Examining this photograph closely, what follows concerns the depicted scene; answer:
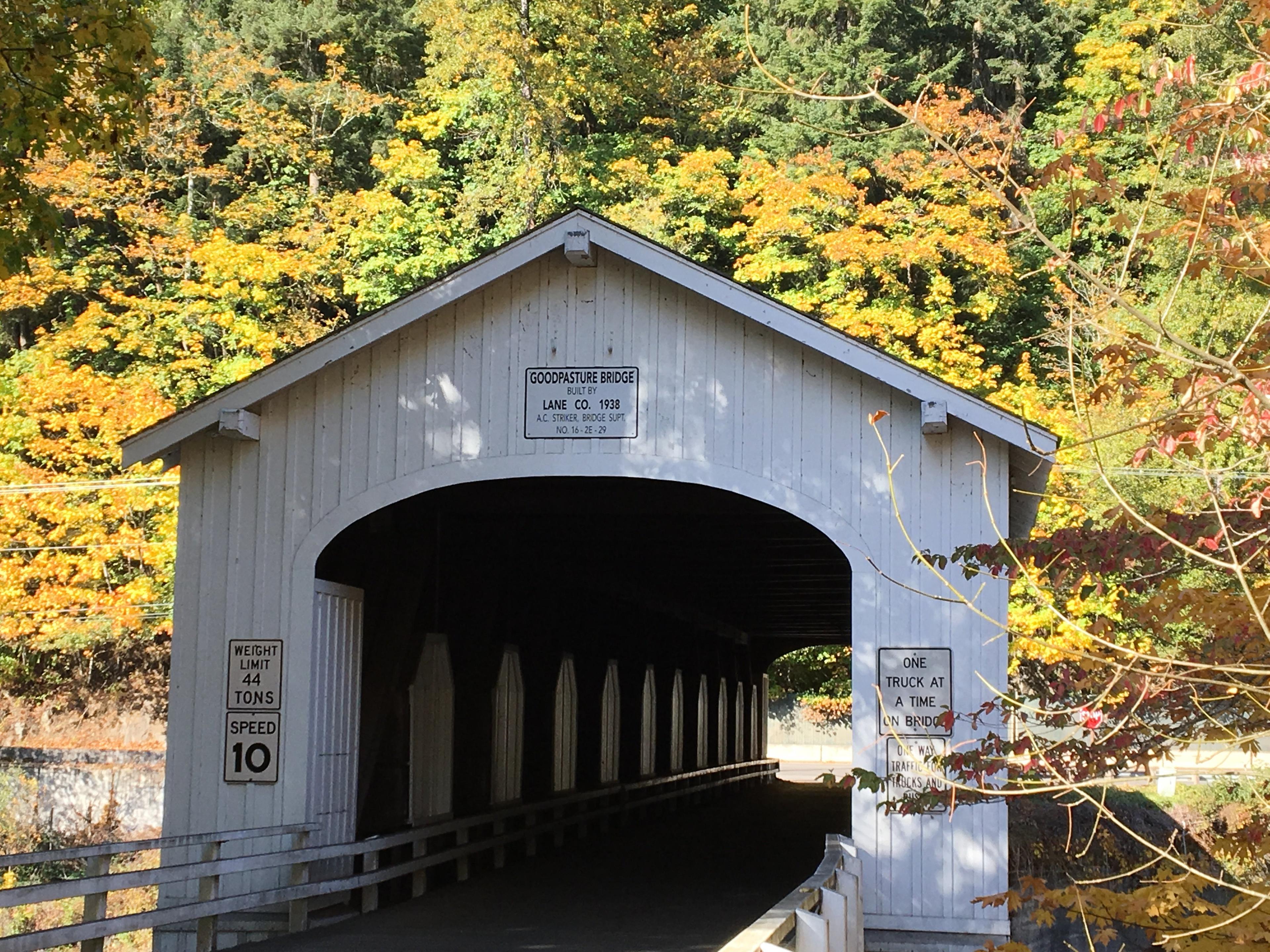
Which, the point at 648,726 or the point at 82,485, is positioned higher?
the point at 82,485

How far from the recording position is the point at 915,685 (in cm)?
1030

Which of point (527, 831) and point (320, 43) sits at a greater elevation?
point (320, 43)

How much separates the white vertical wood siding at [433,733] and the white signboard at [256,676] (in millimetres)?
2726

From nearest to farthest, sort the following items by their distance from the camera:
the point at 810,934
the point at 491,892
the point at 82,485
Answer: the point at 810,934
the point at 491,892
the point at 82,485

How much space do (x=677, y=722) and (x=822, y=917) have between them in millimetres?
20724

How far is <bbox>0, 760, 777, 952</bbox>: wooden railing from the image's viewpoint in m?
7.55

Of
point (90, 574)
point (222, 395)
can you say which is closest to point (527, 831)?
point (222, 395)

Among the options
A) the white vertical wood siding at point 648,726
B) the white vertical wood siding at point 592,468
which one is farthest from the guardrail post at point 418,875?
the white vertical wood siding at point 648,726

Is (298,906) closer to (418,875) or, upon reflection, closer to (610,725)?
(418,875)

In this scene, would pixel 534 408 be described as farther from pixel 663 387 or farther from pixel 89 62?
pixel 89 62

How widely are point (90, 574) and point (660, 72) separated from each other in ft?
56.5

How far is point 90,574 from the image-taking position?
27391mm

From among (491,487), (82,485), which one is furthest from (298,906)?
(82,485)

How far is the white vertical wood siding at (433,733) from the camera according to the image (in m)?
13.8
